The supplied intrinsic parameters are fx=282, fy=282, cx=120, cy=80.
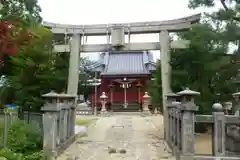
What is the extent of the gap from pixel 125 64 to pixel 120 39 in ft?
62.9

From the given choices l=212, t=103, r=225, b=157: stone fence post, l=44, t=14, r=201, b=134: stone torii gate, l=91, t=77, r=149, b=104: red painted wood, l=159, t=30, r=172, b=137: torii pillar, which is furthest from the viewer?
l=91, t=77, r=149, b=104: red painted wood

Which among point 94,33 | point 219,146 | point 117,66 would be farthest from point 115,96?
point 219,146

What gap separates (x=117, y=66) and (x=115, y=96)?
351 cm

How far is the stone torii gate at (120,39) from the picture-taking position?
10.7 m

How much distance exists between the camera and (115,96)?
28203 millimetres

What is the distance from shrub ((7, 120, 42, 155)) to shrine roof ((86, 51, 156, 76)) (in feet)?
63.4

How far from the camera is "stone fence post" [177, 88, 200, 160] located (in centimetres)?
653

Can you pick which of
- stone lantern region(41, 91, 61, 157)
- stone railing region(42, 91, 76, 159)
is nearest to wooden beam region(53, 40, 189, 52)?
stone railing region(42, 91, 76, 159)

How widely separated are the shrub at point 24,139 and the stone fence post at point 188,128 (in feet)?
12.8

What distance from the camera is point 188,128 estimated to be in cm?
658

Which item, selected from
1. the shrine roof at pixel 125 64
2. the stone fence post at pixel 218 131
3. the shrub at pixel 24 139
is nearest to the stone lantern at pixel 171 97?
the stone fence post at pixel 218 131

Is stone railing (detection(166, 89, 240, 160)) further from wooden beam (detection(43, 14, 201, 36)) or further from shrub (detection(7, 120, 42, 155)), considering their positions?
wooden beam (detection(43, 14, 201, 36))

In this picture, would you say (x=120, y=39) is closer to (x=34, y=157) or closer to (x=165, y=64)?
(x=165, y=64)

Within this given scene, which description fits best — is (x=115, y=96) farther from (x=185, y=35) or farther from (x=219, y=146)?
(x=219, y=146)
